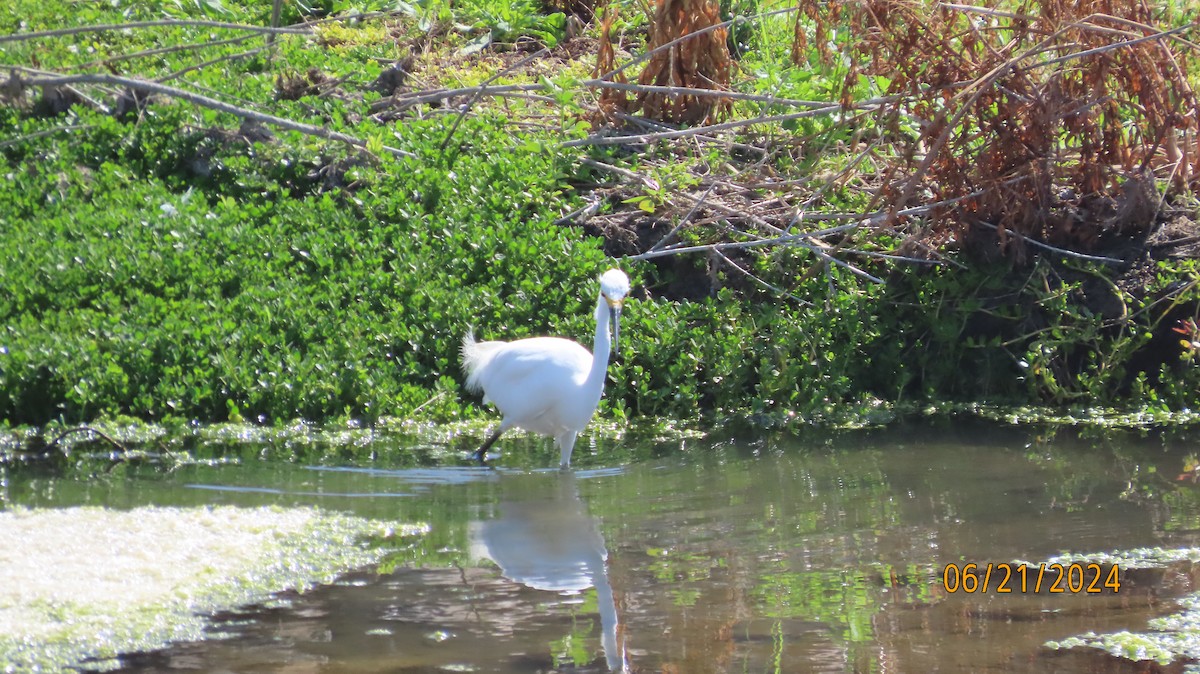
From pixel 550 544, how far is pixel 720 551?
0.68 m

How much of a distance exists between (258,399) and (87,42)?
5128 millimetres

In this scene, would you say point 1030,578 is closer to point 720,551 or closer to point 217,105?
point 720,551

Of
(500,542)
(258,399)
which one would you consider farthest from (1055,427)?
(258,399)

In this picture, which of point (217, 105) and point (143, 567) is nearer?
point (143, 567)

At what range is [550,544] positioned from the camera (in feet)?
17.2

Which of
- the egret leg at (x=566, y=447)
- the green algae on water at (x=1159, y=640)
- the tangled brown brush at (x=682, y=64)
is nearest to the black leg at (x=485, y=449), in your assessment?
the egret leg at (x=566, y=447)

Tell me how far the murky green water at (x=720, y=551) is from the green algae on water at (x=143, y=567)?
0.59ft

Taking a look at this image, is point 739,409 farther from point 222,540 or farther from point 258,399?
point 222,540

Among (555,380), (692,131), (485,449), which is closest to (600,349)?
(555,380)

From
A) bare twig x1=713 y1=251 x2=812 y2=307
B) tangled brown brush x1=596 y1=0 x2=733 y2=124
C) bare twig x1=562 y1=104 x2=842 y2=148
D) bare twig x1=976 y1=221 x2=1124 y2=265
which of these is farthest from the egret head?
tangled brown brush x1=596 y1=0 x2=733 y2=124

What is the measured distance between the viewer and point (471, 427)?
7352 millimetres

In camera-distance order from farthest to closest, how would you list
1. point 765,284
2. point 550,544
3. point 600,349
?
point 765,284, point 600,349, point 550,544

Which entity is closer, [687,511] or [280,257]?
[687,511]

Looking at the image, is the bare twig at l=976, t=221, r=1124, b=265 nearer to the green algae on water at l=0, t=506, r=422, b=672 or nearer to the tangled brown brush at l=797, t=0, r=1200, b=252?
the tangled brown brush at l=797, t=0, r=1200, b=252
